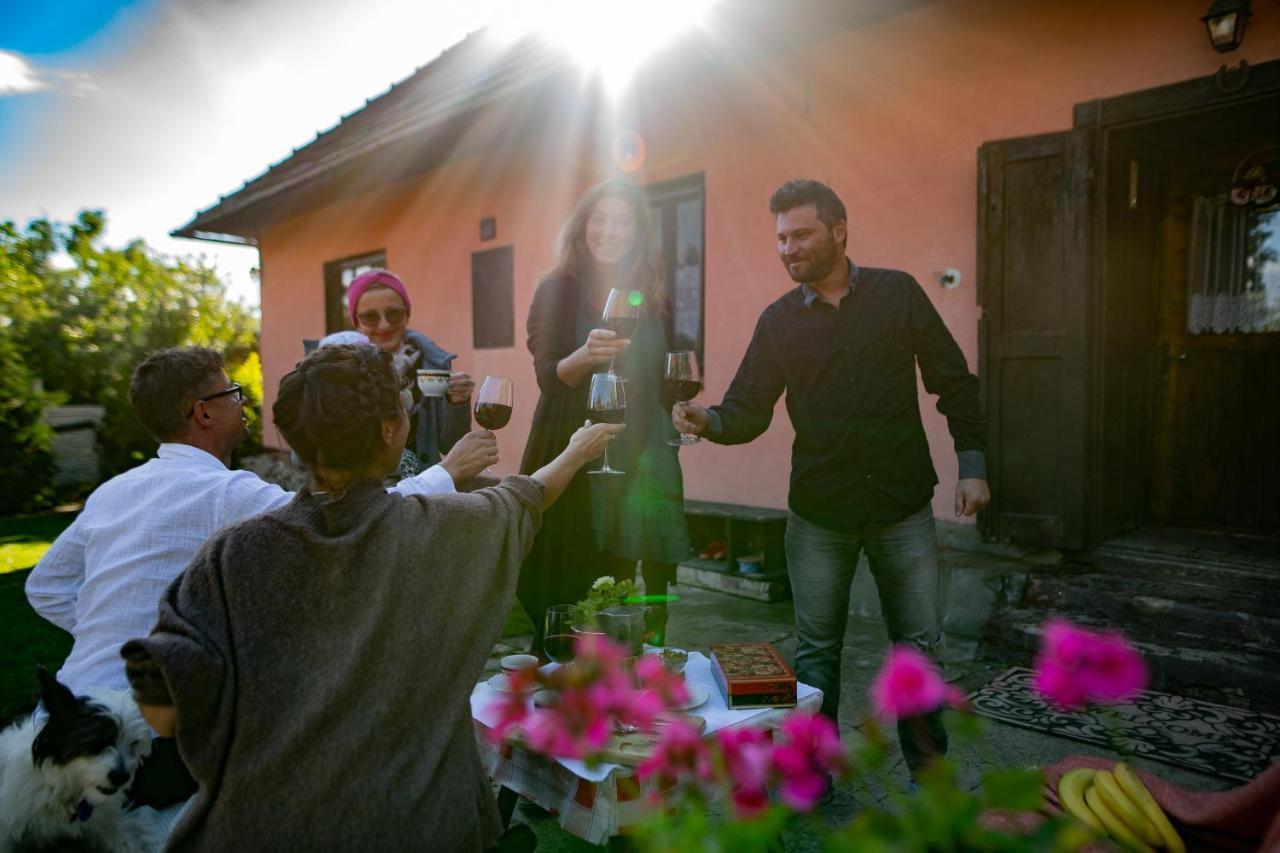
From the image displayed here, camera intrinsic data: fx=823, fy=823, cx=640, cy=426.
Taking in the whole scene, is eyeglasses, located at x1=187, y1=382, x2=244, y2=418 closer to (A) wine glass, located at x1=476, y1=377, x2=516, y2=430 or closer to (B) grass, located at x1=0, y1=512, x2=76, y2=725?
(A) wine glass, located at x1=476, y1=377, x2=516, y2=430

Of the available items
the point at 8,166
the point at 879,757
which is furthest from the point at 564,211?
the point at 8,166

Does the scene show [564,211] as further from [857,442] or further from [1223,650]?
[1223,650]

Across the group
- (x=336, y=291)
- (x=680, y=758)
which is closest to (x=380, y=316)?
(x=680, y=758)

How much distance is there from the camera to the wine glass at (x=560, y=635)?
2102mm

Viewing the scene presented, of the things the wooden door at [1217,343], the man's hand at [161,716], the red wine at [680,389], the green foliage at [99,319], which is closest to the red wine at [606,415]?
the red wine at [680,389]

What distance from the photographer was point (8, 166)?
12797 millimetres

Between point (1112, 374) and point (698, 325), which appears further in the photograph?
point (698, 325)

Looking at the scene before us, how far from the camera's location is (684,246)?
6.59 m

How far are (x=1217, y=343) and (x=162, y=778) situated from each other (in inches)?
233

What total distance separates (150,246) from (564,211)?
53.1 feet

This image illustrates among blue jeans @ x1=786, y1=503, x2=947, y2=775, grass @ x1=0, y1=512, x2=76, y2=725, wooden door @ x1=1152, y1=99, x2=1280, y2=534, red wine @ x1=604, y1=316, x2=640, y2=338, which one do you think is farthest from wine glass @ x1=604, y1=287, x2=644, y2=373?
wooden door @ x1=1152, y1=99, x2=1280, y2=534

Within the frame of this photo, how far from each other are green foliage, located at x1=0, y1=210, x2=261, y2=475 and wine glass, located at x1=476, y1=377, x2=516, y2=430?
417 inches

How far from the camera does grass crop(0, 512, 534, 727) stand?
12.8 ft

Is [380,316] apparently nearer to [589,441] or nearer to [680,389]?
[680,389]
